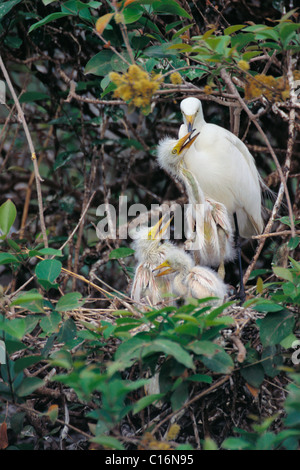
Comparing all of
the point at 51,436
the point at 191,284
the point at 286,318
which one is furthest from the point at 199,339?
the point at 51,436

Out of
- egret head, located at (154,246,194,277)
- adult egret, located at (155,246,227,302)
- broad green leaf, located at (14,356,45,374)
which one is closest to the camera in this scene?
broad green leaf, located at (14,356,45,374)

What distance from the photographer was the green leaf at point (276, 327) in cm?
160

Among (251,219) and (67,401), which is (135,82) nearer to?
(67,401)

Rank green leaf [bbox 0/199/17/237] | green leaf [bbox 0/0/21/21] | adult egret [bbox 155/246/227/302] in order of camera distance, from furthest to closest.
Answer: green leaf [bbox 0/0/21/21], adult egret [bbox 155/246/227/302], green leaf [bbox 0/199/17/237]

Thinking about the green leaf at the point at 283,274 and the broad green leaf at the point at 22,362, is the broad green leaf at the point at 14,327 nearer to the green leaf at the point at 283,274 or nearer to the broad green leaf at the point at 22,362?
the broad green leaf at the point at 22,362

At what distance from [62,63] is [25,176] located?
2.10 feet

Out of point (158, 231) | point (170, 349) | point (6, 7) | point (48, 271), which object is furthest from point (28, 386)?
point (6, 7)

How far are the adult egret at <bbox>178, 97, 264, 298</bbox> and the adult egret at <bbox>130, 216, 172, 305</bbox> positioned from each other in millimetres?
330

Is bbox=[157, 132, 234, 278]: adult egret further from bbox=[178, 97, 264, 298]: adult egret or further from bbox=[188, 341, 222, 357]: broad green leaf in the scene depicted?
bbox=[188, 341, 222, 357]: broad green leaf

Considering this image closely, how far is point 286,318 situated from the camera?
1.63 metres

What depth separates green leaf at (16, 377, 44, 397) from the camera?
5.20 ft

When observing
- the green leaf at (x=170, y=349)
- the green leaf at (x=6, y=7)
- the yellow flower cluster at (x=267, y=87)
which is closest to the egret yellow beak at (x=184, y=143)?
the yellow flower cluster at (x=267, y=87)

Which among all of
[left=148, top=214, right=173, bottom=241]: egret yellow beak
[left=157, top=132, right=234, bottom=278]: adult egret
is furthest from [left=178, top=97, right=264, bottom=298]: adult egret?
[left=148, top=214, right=173, bottom=241]: egret yellow beak

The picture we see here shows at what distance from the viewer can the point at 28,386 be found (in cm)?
159
